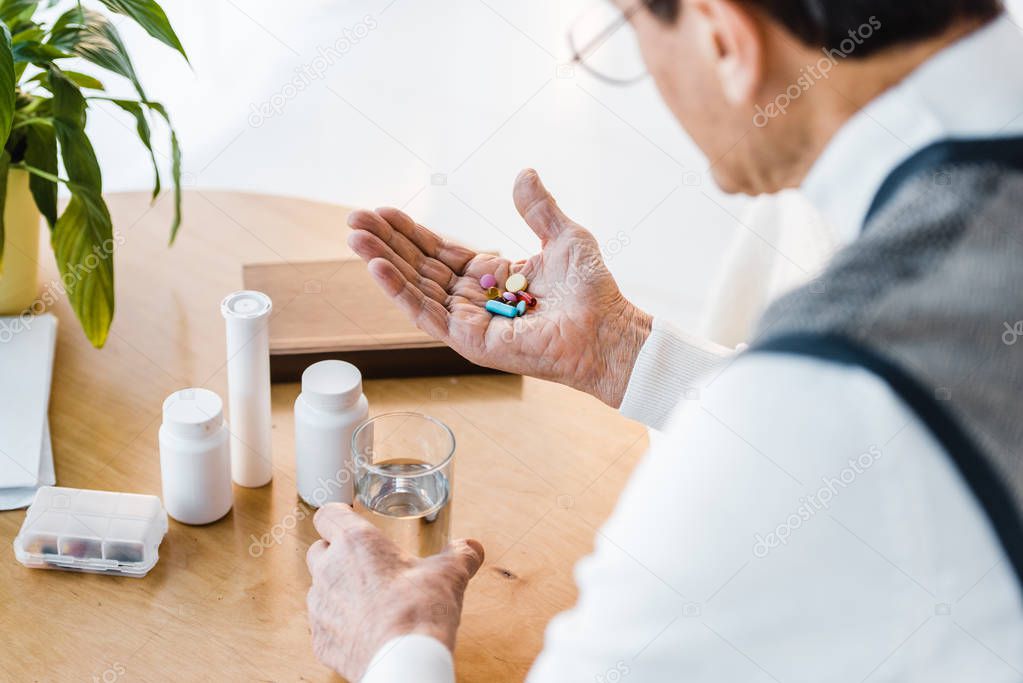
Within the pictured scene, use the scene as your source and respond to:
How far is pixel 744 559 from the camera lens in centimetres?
75

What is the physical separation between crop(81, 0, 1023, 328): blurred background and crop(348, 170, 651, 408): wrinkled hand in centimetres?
136

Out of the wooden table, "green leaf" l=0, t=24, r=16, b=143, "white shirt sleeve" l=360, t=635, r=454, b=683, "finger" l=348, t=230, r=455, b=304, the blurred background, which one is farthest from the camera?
the blurred background

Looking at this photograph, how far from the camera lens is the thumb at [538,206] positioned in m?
1.44

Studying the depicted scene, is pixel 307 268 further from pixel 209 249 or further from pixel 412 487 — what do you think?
pixel 412 487

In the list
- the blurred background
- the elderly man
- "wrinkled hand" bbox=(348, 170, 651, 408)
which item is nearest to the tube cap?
"wrinkled hand" bbox=(348, 170, 651, 408)

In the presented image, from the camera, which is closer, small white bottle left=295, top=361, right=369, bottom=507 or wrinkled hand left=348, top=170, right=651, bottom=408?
→ small white bottle left=295, top=361, right=369, bottom=507

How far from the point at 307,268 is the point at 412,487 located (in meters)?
0.52

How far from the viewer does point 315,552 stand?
3.60ft

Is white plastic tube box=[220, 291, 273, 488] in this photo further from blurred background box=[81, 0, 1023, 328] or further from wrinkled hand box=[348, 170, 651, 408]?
blurred background box=[81, 0, 1023, 328]

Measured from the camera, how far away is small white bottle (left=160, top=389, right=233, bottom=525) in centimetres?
115

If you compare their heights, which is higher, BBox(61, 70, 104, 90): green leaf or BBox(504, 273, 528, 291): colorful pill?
BBox(61, 70, 104, 90): green leaf

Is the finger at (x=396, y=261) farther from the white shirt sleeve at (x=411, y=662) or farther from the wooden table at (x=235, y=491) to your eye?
the white shirt sleeve at (x=411, y=662)

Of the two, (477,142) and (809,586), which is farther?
(477,142)

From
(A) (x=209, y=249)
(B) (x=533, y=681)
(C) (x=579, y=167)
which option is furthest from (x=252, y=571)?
(C) (x=579, y=167)
